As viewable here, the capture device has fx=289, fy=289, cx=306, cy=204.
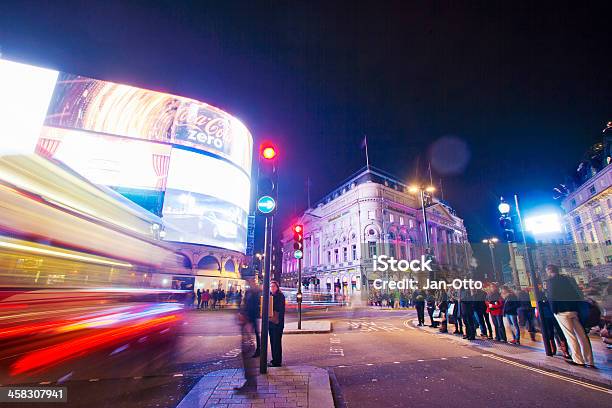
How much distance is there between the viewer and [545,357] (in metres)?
6.88

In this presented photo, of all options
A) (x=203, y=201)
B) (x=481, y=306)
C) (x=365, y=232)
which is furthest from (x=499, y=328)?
(x=365, y=232)

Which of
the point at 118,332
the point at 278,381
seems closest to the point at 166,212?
the point at 118,332

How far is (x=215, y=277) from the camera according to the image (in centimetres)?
4416

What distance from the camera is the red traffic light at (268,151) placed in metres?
6.29

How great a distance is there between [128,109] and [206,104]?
381 inches

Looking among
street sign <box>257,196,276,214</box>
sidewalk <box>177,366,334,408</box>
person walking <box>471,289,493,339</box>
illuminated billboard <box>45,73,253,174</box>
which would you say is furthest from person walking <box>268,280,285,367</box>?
illuminated billboard <box>45,73,253,174</box>

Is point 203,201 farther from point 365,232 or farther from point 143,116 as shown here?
point 365,232

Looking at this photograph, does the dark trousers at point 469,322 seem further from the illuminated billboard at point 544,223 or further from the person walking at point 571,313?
the illuminated billboard at point 544,223

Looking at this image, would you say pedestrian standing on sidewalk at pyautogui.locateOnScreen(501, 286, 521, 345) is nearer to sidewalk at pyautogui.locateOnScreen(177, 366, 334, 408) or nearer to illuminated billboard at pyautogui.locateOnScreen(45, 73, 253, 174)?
sidewalk at pyautogui.locateOnScreen(177, 366, 334, 408)

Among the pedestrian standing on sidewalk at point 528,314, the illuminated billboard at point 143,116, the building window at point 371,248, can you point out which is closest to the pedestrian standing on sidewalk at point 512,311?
the pedestrian standing on sidewalk at point 528,314

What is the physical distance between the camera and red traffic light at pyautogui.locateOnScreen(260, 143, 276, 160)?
247 inches

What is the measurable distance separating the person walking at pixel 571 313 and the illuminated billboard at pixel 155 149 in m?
32.8

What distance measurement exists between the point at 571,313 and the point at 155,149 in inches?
1543

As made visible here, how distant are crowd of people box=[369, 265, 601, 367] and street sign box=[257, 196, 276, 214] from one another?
6.48 metres
